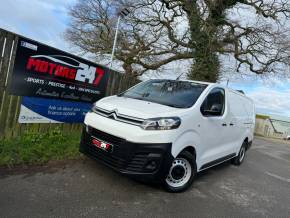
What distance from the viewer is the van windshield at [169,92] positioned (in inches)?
192

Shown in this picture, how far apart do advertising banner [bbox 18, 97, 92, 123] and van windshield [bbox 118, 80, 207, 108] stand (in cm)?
188

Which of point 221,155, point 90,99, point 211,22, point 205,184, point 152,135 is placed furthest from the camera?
point 211,22

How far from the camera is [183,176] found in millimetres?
4719

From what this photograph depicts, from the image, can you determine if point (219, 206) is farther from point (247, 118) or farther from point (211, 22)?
point (211, 22)

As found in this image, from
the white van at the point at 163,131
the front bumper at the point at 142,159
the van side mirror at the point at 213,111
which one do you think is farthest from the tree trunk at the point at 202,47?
the front bumper at the point at 142,159

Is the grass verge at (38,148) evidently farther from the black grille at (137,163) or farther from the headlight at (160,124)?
the headlight at (160,124)

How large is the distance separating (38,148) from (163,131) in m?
2.82

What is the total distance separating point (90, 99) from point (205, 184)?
3758 millimetres

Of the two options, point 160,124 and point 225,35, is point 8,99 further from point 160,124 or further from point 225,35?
point 225,35

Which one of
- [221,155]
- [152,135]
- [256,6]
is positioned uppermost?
[256,6]

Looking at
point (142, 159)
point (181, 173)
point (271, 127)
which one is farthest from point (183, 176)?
point (271, 127)

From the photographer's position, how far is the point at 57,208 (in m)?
3.50

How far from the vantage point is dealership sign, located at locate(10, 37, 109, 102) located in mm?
5588

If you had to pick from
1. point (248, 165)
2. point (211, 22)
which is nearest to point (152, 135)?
point (248, 165)
